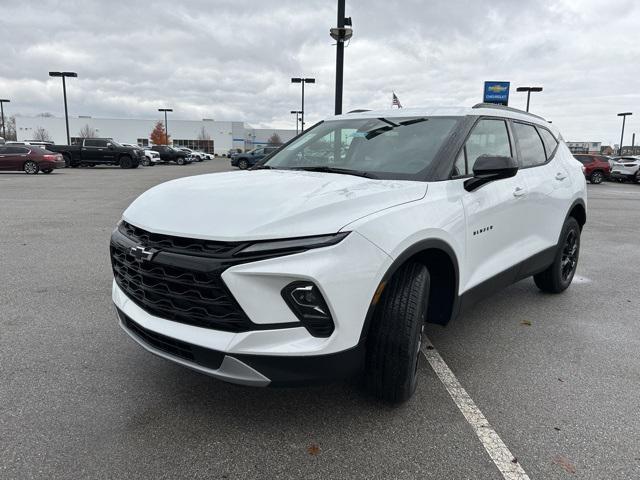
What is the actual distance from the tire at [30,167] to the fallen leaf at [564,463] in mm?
27512

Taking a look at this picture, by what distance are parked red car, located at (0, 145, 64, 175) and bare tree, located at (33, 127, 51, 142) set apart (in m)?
87.4

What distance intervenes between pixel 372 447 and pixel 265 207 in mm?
1333

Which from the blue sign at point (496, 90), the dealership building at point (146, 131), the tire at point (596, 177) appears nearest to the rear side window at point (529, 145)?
the tire at point (596, 177)

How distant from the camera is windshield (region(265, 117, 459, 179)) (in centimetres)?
325

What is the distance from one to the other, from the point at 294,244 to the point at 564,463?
1696mm

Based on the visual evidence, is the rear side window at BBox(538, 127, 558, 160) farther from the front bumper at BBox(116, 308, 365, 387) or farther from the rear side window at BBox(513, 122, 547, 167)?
the front bumper at BBox(116, 308, 365, 387)

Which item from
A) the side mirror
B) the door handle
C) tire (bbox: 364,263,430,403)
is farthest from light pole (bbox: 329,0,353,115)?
tire (bbox: 364,263,430,403)

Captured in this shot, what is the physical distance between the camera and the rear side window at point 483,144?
329 cm

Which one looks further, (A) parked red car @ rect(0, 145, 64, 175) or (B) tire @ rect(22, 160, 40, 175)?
(B) tire @ rect(22, 160, 40, 175)

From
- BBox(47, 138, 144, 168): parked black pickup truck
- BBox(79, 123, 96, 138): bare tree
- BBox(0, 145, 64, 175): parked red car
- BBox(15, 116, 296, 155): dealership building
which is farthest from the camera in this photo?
BBox(15, 116, 296, 155): dealership building

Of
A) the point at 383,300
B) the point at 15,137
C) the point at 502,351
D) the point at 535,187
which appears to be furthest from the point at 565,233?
the point at 15,137

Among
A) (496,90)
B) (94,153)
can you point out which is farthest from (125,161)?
(496,90)

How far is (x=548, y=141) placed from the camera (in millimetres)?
4840

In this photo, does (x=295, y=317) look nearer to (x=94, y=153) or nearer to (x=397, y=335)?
(x=397, y=335)
